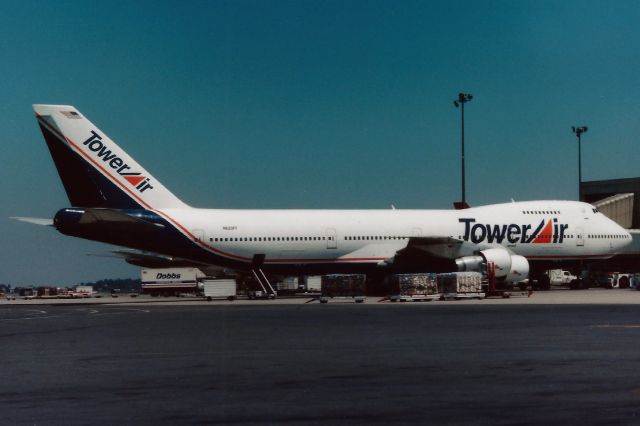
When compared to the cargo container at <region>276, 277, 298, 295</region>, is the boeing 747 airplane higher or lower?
higher

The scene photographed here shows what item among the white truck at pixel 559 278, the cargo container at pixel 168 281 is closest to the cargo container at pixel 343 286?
the cargo container at pixel 168 281

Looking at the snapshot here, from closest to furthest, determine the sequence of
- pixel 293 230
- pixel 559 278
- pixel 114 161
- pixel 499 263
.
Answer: pixel 114 161 < pixel 499 263 < pixel 293 230 < pixel 559 278

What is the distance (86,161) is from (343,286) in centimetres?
1485

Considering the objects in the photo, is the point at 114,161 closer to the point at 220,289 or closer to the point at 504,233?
the point at 220,289

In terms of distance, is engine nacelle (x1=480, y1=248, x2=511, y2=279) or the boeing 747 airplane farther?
engine nacelle (x1=480, y1=248, x2=511, y2=279)

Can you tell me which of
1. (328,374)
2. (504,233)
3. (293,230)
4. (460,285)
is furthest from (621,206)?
(328,374)

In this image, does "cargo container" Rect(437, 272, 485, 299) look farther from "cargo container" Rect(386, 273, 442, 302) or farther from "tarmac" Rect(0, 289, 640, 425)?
"tarmac" Rect(0, 289, 640, 425)

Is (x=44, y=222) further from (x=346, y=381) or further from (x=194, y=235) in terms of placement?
(x=346, y=381)

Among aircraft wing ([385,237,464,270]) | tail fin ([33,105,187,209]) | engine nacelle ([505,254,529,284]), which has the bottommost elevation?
engine nacelle ([505,254,529,284])

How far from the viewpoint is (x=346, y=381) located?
41.0 ft

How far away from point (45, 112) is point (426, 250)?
71.9 ft

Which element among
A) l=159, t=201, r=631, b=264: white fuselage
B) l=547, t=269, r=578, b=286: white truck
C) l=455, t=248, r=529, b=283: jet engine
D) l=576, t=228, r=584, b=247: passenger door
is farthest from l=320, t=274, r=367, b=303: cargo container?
l=547, t=269, r=578, b=286: white truck

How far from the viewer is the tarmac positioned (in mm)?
9727

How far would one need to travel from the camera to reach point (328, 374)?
13.4 metres
